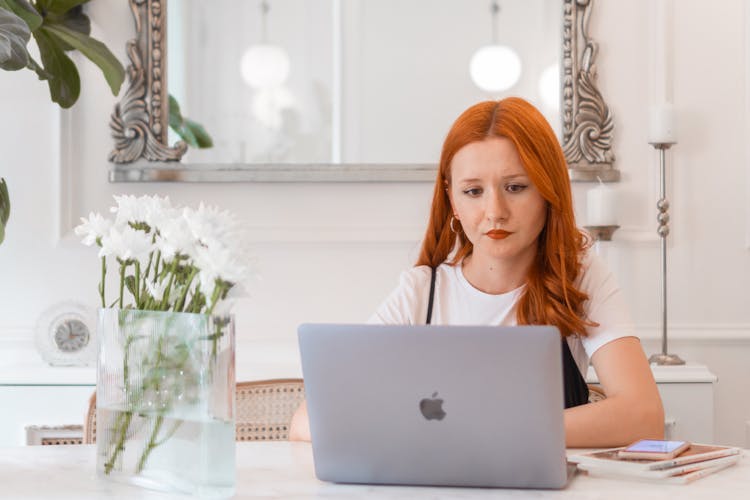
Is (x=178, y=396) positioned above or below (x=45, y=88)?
below

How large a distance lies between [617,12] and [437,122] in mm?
610

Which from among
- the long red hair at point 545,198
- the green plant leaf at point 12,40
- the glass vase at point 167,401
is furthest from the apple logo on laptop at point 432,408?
the green plant leaf at point 12,40

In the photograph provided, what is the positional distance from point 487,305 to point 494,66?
1064mm

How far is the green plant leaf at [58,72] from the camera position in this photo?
2602 mm

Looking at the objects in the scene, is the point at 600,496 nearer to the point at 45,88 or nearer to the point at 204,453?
the point at 204,453

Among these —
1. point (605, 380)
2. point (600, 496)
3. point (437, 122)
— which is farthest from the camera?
point (437, 122)

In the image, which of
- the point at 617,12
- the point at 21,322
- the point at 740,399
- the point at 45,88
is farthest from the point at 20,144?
the point at 740,399

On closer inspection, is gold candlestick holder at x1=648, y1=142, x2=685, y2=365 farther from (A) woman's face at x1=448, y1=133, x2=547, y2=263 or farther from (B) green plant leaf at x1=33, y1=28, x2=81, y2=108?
(B) green plant leaf at x1=33, y1=28, x2=81, y2=108

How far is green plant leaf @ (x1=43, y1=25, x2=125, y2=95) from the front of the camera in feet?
8.29

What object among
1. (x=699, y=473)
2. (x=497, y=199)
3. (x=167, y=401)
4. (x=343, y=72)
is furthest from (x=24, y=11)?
(x=699, y=473)

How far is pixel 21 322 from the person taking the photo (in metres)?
2.88

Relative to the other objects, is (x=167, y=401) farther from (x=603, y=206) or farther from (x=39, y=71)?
(x=603, y=206)

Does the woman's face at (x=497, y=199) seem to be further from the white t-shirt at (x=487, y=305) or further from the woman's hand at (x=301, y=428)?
the woman's hand at (x=301, y=428)

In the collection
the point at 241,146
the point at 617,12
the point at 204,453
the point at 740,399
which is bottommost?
the point at 740,399
